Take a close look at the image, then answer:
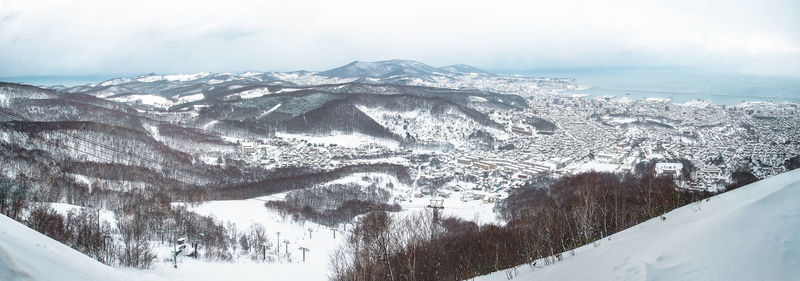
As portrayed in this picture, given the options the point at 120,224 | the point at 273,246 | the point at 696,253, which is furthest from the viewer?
the point at 273,246

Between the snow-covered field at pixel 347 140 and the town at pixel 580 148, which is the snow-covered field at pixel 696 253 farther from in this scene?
the snow-covered field at pixel 347 140

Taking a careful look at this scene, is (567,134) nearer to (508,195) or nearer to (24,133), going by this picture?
(508,195)

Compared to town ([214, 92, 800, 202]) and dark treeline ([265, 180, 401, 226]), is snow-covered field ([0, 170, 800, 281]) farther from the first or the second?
dark treeline ([265, 180, 401, 226])

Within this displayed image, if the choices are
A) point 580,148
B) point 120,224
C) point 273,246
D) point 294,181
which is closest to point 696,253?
point 273,246

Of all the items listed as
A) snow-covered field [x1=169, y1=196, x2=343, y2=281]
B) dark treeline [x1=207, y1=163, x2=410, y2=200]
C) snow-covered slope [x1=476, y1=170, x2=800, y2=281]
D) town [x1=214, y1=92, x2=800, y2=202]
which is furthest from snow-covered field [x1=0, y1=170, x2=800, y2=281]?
dark treeline [x1=207, y1=163, x2=410, y2=200]

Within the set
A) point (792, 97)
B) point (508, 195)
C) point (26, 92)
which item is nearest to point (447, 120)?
point (508, 195)

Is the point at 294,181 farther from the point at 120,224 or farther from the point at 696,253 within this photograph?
the point at 696,253
